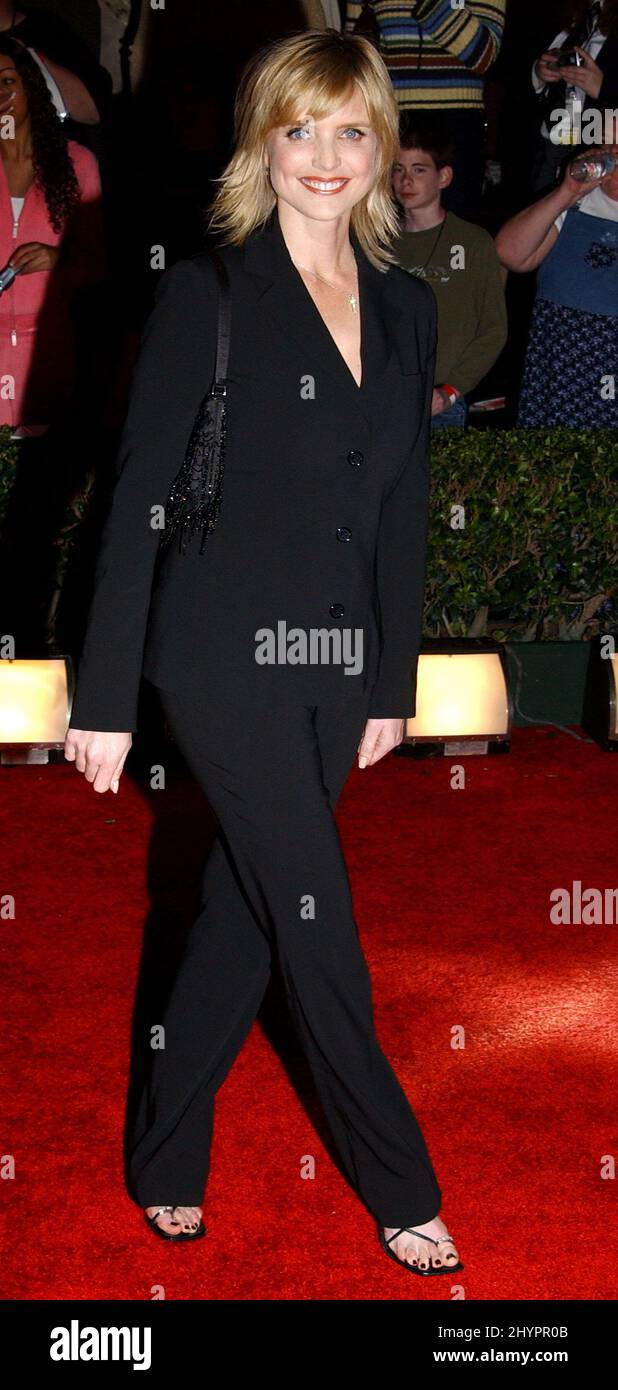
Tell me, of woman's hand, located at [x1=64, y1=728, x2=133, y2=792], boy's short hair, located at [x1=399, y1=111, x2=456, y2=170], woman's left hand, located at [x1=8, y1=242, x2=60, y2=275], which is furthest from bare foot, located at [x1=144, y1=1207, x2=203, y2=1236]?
woman's left hand, located at [x1=8, y1=242, x2=60, y2=275]

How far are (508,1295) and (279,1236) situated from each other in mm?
435

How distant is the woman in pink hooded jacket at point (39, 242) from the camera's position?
6.88 m

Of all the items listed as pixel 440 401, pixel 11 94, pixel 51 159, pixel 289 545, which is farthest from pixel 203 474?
pixel 11 94

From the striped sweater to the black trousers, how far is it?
17.0ft

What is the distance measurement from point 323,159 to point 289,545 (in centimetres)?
62

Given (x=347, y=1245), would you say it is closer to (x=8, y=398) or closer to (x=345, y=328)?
(x=345, y=328)

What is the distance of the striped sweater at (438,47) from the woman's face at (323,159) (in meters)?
4.75

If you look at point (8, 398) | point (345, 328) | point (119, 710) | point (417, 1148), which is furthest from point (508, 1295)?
point (8, 398)

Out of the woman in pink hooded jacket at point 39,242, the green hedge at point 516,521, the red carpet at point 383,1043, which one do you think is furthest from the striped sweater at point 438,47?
the red carpet at point 383,1043

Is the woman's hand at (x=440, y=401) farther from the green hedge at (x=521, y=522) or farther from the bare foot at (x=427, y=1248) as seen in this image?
the bare foot at (x=427, y=1248)

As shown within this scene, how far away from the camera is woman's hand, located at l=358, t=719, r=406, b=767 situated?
291 centimetres

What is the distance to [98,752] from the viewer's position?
2605 millimetres

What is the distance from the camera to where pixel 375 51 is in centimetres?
258

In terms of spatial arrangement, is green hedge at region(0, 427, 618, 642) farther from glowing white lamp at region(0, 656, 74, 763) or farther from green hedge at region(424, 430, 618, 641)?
glowing white lamp at region(0, 656, 74, 763)
